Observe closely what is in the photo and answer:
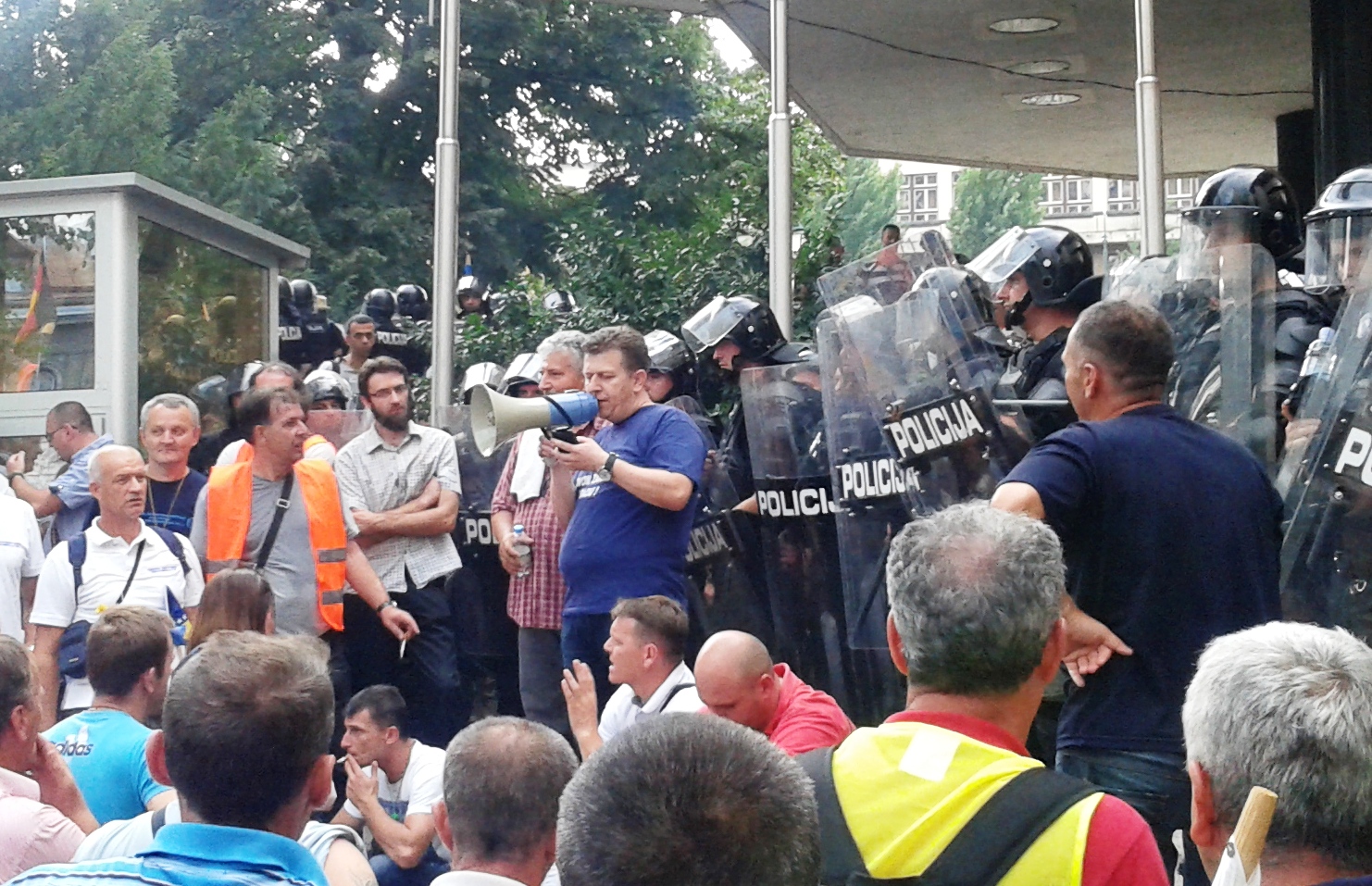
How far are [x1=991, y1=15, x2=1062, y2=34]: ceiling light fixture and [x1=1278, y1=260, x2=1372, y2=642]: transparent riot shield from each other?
28.6 feet

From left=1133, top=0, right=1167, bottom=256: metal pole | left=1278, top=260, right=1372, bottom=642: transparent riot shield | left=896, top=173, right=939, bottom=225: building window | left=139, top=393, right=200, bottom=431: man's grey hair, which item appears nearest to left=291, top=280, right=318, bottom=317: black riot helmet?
left=139, top=393, right=200, bottom=431: man's grey hair

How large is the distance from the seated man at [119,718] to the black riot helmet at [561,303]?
27.5 feet

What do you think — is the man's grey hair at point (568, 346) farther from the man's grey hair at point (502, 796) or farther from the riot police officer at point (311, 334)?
the riot police officer at point (311, 334)

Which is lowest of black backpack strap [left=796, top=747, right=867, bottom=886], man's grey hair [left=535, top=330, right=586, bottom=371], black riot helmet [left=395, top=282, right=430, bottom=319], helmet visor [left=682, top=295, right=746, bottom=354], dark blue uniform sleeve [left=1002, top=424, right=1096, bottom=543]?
black backpack strap [left=796, top=747, right=867, bottom=886]

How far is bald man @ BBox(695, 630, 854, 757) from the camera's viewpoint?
5.43 meters

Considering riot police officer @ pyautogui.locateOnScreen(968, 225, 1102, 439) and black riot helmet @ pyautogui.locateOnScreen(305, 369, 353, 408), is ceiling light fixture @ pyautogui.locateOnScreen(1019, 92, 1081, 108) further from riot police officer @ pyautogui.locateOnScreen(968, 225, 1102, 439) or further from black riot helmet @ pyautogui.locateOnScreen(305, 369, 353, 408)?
riot police officer @ pyautogui.locateOnScreen(968, 225, 1102, 439)

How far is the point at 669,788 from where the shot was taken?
1954 mm

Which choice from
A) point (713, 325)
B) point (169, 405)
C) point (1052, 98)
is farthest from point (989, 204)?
point (169, 405)

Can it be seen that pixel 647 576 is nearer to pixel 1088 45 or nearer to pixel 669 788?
pixel 669 788

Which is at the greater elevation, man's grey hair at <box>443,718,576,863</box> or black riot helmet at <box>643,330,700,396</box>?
black riot helmet at <box>643,330,700,396</box>

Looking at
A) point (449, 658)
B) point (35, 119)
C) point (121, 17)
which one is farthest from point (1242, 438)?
point (121, 17)

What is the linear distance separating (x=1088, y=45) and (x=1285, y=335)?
9.48 m

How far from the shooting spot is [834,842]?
8.67 ft

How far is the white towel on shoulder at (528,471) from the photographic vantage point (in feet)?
24.8
